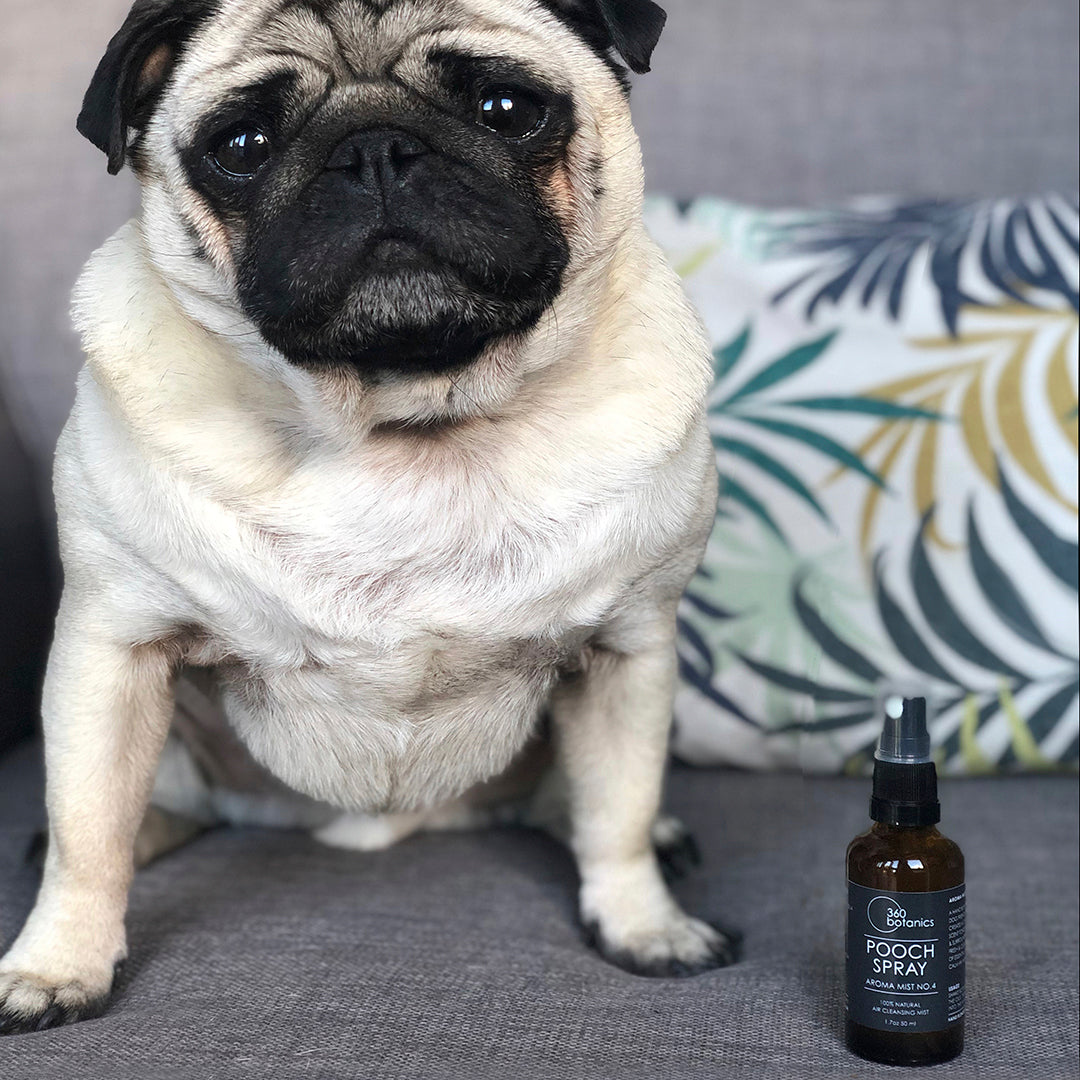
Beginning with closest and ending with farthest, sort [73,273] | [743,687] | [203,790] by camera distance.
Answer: [203,790]
[743,687]
[73,273]

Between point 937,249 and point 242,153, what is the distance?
1.07 m

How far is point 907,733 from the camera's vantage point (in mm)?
1159

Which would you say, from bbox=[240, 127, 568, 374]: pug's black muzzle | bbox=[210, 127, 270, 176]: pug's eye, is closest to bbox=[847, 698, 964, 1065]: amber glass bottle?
bbox=[240, 127, 568, 374]: pug's black muzzle

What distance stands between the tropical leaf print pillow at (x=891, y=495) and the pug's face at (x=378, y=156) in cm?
65

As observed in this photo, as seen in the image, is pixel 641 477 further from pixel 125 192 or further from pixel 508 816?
pixel 125 192

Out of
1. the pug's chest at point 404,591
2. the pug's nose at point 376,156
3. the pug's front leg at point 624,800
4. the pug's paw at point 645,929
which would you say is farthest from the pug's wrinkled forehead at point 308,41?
the pug's paw at point 645,929

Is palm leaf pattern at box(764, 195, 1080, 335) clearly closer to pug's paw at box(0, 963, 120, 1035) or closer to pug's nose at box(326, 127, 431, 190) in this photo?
pug's nose at box(326, 127, 431, 190)

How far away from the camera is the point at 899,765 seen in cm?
115

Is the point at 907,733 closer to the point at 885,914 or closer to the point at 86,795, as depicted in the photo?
the point at 885,914

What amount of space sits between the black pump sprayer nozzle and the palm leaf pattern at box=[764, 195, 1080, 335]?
0.86m

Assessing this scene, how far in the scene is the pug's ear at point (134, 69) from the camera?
1.20 meters

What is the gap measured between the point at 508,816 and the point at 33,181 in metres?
1.18

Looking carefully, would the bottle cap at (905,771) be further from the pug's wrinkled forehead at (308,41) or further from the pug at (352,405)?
the pug's wrinkled forehead at (308,41)

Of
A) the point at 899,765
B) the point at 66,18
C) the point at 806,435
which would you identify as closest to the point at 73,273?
the point at 66,18
